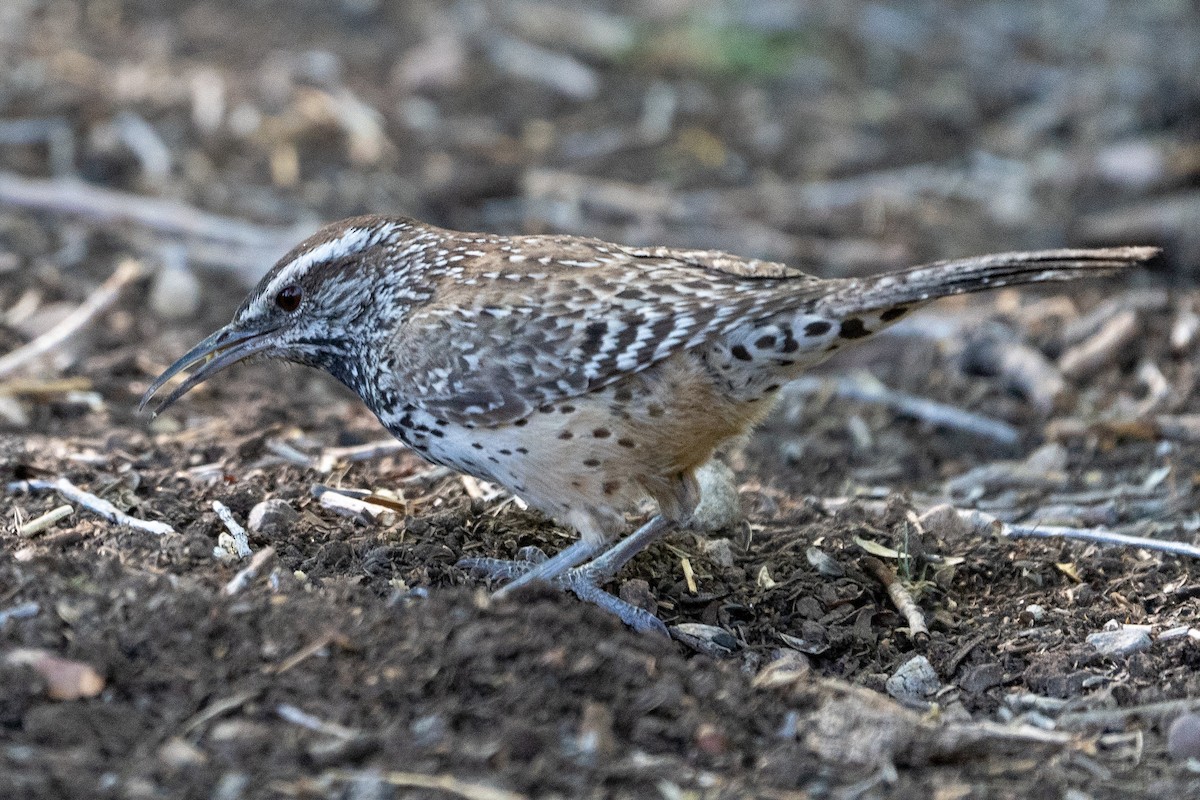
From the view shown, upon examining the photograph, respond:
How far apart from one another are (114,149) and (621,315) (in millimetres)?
5310

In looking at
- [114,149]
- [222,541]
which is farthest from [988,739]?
[114,149]

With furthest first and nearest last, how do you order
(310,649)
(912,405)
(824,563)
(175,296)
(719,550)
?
(175,296)
(912,405)
(719,550)
(824,563)
(310,649)

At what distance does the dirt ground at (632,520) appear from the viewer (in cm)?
342

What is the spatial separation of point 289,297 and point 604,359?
1272 millimetres

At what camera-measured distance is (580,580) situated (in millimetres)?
4469

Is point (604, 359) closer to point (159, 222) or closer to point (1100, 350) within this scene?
point (1100, 350)

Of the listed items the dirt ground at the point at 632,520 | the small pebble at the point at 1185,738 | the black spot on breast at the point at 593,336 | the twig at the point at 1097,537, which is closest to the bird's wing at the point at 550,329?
the black spot on breast at the point at 593,336

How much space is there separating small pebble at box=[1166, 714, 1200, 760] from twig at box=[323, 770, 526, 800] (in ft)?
5.49

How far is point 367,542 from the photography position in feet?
14.7

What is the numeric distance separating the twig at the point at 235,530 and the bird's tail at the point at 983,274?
195 cm

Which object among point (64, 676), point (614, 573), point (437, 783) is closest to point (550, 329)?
point (614, 573)

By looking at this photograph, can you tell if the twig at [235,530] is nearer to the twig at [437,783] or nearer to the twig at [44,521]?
the twig at [44,521]

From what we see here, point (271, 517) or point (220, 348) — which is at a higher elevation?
point (220, 348)

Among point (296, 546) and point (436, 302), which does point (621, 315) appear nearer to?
point (436, 302)
